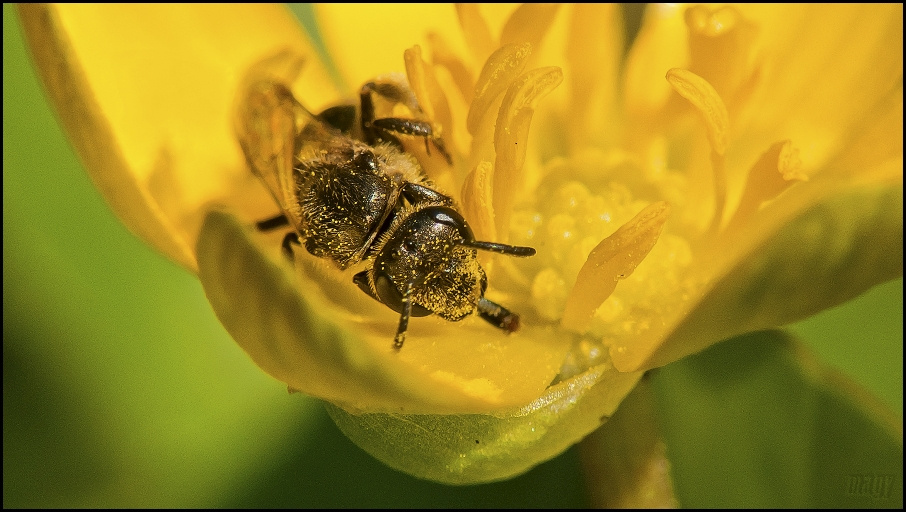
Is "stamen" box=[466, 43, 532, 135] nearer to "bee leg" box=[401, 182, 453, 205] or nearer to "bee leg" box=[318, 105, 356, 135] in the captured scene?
"bee leg" box=[401, 182, 453, 205]

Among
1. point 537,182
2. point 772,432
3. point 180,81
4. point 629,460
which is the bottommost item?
point 772,432

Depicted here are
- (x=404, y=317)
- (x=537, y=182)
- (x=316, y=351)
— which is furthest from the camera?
(x=537, y=182)

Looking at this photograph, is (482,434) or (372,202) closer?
(482,434)

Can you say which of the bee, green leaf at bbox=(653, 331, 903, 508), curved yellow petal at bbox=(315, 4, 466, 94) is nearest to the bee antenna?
the bee

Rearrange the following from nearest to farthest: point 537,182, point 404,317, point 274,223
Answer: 1. point 404,317
2. point 274,223
3. point 537,182

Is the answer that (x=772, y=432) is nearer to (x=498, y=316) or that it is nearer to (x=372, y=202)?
(x=498, y=316)

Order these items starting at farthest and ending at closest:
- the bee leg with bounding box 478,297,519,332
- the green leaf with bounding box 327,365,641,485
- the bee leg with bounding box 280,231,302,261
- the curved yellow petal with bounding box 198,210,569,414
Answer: the bee leg with bounding box 280,231,302,261 < the bee leg with bounding box 478,297,519,332 < the green leaf with bounding box 327,365,641,485 < the curved yellow petal with bounding box 198,210,569,414

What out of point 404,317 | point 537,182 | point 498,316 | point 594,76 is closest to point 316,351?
point 404,317

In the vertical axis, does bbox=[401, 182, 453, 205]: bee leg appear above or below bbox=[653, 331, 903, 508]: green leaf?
above
